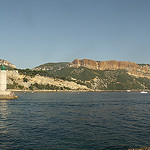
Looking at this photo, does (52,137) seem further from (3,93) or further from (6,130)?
(3,93)

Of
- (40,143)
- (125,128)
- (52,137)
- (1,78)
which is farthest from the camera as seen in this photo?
(1,78)

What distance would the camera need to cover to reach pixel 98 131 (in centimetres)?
2912

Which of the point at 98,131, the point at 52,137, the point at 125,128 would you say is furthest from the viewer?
the point at 125,128

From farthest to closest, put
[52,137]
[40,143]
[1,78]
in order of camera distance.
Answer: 1. [1,78]
2. [52,137]
3. [40,143]

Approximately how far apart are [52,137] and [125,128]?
1424cm

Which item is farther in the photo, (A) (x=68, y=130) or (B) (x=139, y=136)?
(A) (x=68, y=130)

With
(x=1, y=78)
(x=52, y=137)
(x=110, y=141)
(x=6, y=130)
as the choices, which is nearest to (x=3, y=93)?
(x=1, y=78)

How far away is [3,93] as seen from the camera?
299 feet

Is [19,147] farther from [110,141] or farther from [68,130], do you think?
[110,141]

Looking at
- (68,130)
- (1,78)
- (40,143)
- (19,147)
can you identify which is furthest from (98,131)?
(1,78)

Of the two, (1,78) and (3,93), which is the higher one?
(1,78)

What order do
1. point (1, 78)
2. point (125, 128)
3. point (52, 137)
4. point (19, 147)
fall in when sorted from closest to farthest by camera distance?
Result: point (19, 147) → point (52, 137) → point (125, 128) → point (1, 78)

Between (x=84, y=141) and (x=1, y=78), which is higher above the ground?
(x=1, y=78)

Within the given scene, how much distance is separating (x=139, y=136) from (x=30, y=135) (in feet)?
56.2
